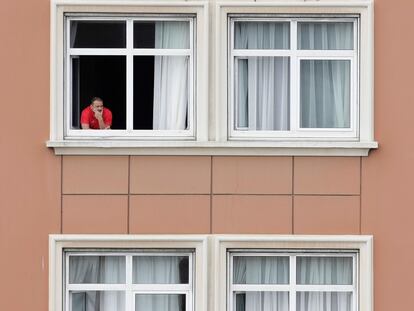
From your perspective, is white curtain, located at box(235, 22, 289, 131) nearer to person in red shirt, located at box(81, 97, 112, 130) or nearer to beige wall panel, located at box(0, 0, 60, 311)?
person in red shirt, located at box(81, 97, 112, 130)

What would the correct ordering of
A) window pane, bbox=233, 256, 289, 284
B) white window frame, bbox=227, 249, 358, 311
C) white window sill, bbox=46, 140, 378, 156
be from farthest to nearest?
window pane, bbox=233, 256, 289, 284, white window frame, bbox=227, 249, 358, 311, white window sill, bbox=46, 140, 378, 156

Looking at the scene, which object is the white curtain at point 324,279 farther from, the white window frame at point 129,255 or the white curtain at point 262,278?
the white window frame at point 129,255

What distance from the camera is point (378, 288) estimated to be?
58.3ft

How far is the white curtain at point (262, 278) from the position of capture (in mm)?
18062

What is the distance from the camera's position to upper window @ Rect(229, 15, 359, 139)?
18.1m

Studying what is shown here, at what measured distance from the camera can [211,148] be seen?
58.1 feet

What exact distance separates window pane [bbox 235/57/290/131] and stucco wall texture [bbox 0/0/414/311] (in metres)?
0.59

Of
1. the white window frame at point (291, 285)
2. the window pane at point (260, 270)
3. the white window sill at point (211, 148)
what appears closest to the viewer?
the white window sill at point (211, 148)

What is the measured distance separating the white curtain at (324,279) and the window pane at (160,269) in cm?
125

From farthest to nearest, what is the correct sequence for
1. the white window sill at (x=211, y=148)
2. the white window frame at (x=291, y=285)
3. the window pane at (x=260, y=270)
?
1. the window pane at (x=260, y=270)
2. the white window frame at (x=291, y=285)
3. the white window sill at (x=211, y=148)

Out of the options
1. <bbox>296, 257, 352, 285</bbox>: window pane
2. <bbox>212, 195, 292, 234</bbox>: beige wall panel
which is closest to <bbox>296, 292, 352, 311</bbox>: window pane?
<bbox>296, 257, 352, 285</bbox>: window pane

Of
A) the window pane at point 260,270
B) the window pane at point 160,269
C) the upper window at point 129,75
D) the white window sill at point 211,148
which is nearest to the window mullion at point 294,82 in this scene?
the white window sill at point 211,148

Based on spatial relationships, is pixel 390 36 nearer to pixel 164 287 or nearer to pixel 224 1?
pixel 224 1

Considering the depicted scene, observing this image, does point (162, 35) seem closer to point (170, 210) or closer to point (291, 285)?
point (170, 210)
